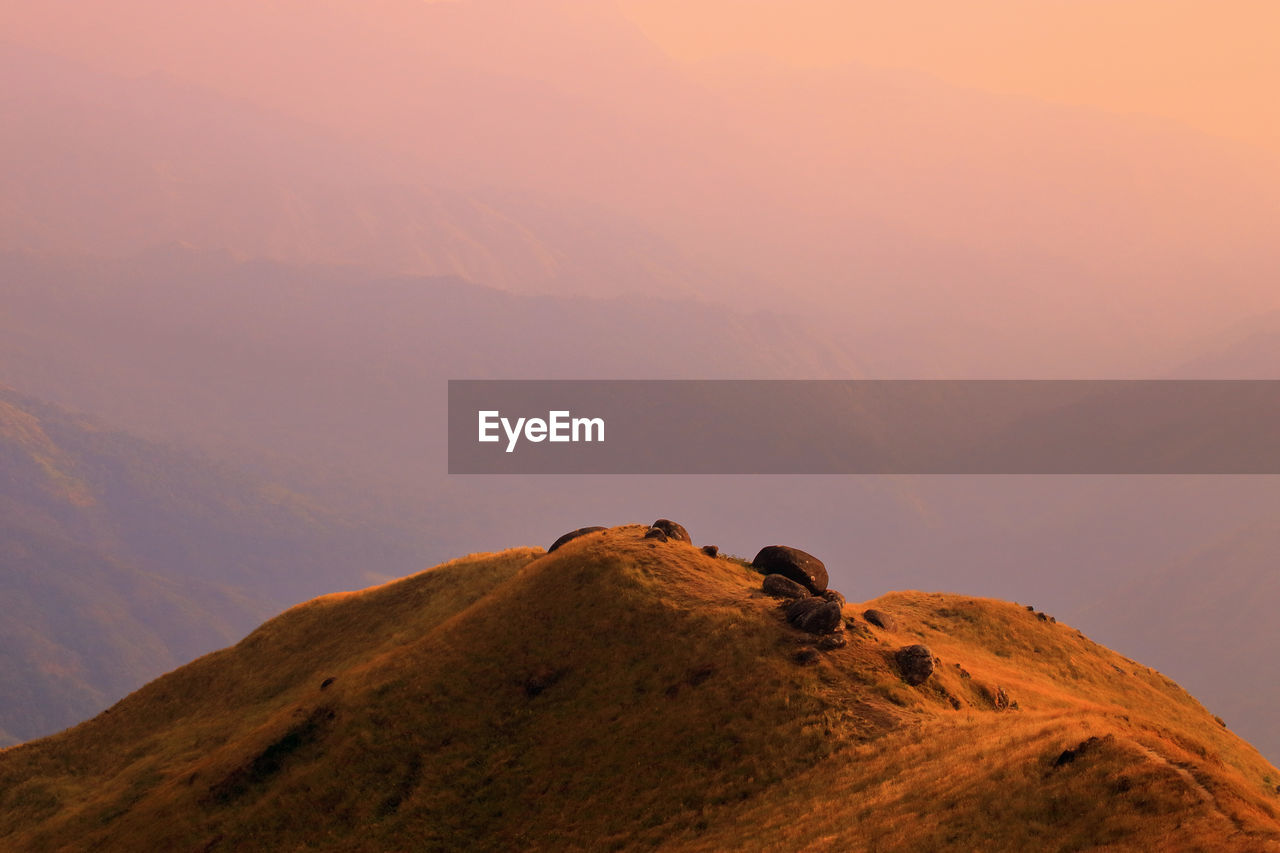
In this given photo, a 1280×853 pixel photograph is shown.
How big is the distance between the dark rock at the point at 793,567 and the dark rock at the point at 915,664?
13.2 meters

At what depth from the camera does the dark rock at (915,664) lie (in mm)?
46781

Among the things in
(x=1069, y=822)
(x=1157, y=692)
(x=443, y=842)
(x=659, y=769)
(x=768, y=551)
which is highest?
(x=768, y=551)

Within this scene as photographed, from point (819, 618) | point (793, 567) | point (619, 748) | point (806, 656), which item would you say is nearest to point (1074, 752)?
point (806, 656)

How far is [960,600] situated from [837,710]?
5339cm

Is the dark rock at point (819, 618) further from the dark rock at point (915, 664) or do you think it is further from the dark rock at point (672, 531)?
the dark rock at point (672, 531)

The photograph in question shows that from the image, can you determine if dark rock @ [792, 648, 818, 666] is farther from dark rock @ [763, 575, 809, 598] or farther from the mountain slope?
dark rock @ [763, 575, 809, 598]

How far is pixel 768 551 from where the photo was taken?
6475 cm

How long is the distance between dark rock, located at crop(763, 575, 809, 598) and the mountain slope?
256 cm

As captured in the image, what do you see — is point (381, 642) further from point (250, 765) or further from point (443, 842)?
point (443, 842)

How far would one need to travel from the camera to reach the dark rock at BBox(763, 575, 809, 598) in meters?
56.1

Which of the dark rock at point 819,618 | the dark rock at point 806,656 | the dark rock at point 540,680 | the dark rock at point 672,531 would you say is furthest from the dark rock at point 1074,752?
the dark rock at point 672,531

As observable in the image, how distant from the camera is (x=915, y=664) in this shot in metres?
47.2

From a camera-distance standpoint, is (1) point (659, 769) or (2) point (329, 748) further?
(2) point (329, 748)

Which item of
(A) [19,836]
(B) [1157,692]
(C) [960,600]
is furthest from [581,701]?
(B) [1157,692]
